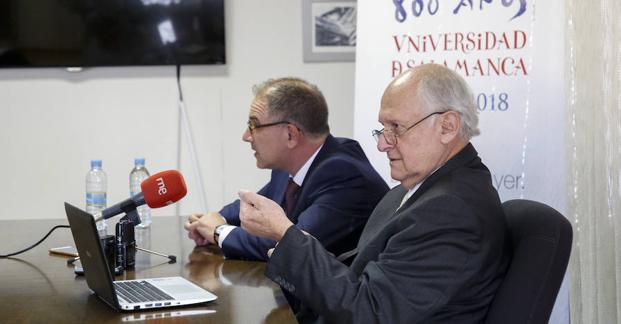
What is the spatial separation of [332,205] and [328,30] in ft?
7.66

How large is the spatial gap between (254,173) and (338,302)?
122 inches

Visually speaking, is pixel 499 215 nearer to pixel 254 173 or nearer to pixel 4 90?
pixel 254 173

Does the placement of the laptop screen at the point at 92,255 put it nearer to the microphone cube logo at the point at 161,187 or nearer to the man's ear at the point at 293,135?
the microphone cube logo at the point at 161,187

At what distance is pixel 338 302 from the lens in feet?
5.65

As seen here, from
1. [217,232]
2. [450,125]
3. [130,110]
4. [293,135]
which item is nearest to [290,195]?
[293,135]

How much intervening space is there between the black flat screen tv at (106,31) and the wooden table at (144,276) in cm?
187

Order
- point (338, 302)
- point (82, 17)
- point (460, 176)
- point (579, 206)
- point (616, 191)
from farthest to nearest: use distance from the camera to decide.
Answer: point (82, 17) < point (579, 206) < point (616, 191) < point (460, 176) < point (338, 302)

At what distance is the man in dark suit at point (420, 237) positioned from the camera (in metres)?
1.69

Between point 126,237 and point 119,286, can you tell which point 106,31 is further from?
point 119,286

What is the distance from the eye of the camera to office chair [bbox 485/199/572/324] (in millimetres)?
1625

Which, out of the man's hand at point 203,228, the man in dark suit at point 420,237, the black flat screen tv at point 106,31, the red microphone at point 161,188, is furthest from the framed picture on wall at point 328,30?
the man in dark suit at point 420,237

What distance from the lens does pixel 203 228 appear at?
2.70 meters

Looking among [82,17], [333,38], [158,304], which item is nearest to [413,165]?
[158,304]

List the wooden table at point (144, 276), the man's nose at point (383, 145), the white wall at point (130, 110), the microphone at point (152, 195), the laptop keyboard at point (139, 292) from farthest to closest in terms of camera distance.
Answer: the white wall at point (130, 110) → the microphone at point (152, 195) → the man's nose at point (383, 145) → the laptop keyboard at point (139, 292) → the wooden table at point (144, 276)
